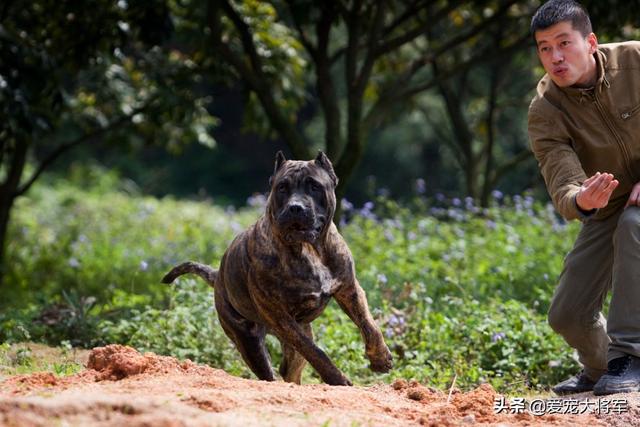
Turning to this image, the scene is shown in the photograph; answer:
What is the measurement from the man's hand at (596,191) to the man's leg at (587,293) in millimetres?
801

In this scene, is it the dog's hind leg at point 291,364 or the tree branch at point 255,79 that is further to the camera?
the tree branch at point 255,79

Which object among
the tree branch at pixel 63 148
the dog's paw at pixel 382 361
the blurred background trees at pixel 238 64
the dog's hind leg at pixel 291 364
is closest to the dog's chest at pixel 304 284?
the dog's paw at pixel 382 361

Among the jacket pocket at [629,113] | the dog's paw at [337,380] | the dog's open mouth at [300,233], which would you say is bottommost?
the dog's paw at [337,380]

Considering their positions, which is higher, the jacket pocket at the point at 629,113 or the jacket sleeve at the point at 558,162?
the jacket pocket at the point at 629,113

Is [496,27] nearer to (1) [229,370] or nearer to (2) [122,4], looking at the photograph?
(2) [122,4]

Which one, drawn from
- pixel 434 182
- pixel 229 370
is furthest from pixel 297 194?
pixel 434 182

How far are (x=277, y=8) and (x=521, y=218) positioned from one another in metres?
3.75

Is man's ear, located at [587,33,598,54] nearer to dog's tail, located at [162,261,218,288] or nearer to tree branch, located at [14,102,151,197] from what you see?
dog's tail, located at [162,261,218,288]

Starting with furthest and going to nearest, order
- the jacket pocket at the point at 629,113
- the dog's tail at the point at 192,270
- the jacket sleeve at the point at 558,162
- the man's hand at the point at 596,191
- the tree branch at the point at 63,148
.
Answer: the tree branch at the point at 63,148, the dog's tail at the point at 192,270, the jacket pocket at the point at 629,113, the jacket sleeve at the point at 558,162, the man's hand at the point at 596,191

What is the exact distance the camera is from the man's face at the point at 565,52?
534 centimetres

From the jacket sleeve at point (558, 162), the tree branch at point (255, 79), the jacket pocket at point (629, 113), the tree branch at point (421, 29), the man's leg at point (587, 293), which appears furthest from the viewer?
the tree branch at point (421, 29)

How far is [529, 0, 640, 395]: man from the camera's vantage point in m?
5.36

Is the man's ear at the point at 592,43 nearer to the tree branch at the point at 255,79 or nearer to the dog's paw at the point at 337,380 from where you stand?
the dog's paw at the point at 337,380

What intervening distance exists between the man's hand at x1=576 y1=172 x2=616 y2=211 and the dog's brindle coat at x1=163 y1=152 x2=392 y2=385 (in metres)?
1.29
